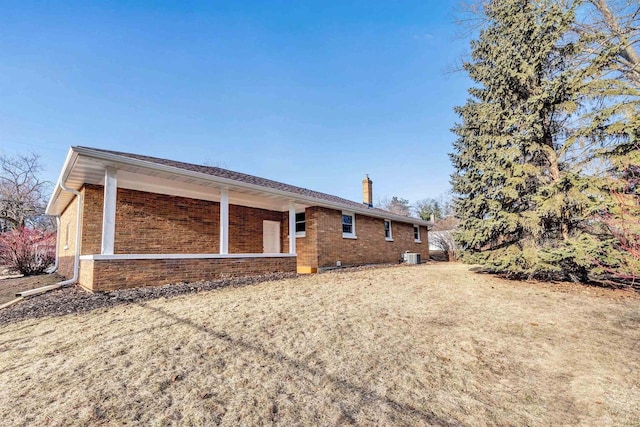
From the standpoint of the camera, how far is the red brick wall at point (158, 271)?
20.9ft

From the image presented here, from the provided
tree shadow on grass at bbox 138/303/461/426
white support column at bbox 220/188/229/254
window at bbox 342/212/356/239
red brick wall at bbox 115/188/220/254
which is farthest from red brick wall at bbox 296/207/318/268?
tree shadow on grass at bbox 138/303/461/426

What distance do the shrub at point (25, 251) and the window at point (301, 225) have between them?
12.6 metres

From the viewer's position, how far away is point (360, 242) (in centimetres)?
1396

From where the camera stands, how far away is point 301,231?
40.3ft

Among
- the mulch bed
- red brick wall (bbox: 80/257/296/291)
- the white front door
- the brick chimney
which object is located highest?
the brick chimney

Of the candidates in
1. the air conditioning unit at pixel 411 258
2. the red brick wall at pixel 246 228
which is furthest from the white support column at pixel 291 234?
the air conditioning unit at pixel 411 258

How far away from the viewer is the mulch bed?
16.7 ft

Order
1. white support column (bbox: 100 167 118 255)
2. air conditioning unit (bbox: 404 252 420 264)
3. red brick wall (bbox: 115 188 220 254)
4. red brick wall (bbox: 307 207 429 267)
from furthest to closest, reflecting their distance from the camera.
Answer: air conditioning unit (bbox: 404 252 420 264) → red brick wall (bbox: 307 207 429 267) → red brick wall (bbox: 115 188 220 254) → white support column (bbox: 100 167 118 255)

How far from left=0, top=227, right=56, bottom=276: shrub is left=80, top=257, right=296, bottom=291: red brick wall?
930 cm

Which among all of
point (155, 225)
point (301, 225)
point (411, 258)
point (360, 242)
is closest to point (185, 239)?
point (155, 225)

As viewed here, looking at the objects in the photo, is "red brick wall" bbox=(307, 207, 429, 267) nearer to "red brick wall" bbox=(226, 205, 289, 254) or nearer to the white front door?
"red brick wall" bbox=(226, 205, 289, 254)

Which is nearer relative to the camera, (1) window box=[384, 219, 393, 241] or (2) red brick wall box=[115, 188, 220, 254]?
(2) red brick wall box=[115, 188, 220, 254]

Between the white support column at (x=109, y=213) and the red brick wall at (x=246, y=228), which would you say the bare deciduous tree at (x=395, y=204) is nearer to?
the red brick wall at (x=246, y=228)

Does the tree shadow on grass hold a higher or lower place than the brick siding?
lower
